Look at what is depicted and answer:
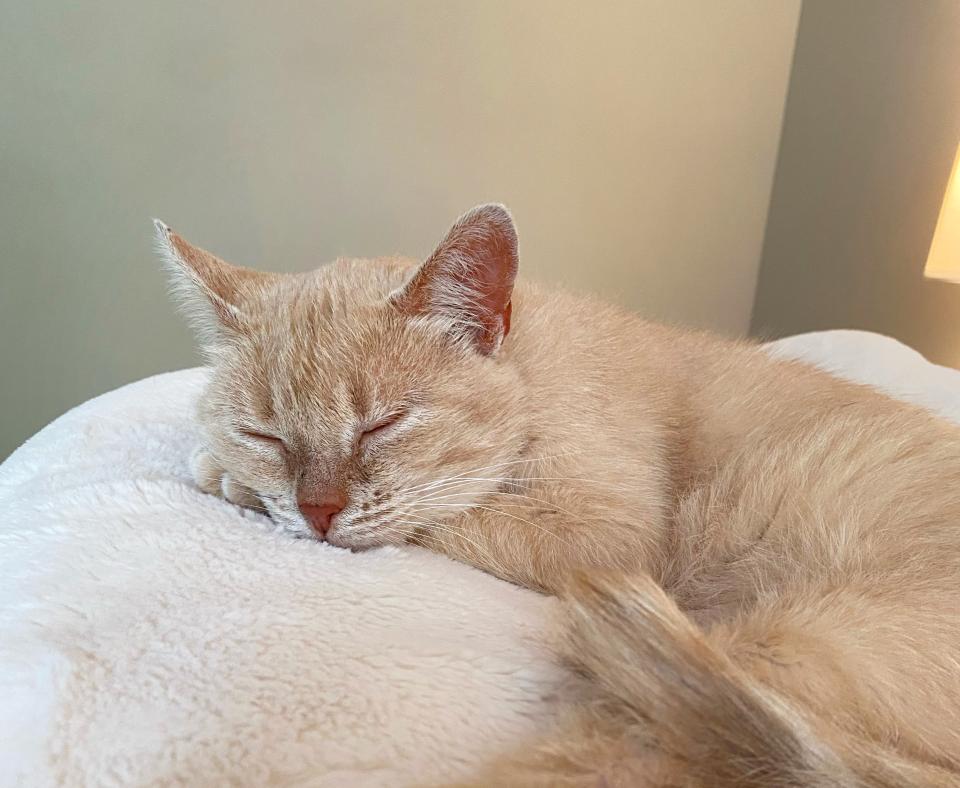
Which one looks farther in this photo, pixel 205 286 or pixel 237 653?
pixel 205 286

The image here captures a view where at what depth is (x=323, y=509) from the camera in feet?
3.03

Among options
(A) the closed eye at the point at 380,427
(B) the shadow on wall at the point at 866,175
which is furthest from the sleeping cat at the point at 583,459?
(B) the shadow on wall at the point at 866,175

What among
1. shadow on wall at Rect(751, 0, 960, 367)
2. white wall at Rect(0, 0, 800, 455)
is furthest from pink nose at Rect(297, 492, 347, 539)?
shadow on wall at Rect(751, 0, 960, 367)

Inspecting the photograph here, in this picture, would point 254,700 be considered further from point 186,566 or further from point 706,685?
point 706,685

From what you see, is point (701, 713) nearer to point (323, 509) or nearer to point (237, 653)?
point (237, 653)

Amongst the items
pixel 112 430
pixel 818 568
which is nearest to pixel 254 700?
pixel 818 568

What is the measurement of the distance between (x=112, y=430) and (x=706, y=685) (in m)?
1.13

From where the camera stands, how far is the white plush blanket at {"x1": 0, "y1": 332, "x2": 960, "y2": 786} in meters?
0.55

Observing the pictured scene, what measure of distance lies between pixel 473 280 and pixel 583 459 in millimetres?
306

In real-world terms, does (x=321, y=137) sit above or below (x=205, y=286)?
above

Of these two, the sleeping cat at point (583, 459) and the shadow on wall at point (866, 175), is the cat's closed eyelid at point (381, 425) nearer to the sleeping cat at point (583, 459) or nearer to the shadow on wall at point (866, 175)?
the sleeping cat at point (583, 459)

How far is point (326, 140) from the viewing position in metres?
2.22

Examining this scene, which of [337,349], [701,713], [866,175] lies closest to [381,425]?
[337,349]

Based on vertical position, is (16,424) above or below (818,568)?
below
